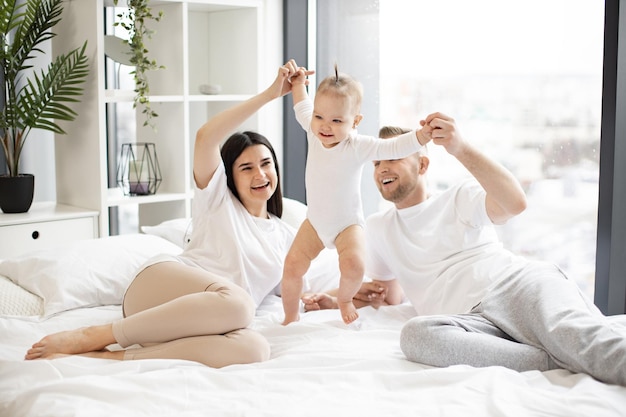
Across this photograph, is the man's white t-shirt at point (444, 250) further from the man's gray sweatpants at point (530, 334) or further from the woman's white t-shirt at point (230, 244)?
the woman's white t-shirt at point (230, 244)

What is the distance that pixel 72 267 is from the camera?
2.71 metres

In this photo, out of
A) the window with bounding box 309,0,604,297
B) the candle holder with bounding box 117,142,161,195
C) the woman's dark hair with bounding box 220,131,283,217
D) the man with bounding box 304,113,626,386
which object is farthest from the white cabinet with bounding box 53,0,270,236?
the man with bounding box 304,113,626,386

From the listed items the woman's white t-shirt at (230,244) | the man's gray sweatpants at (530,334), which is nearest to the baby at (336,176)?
the woman's white t-shirt at (230,244)

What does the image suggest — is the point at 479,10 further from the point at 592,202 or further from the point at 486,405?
the point at 486,405

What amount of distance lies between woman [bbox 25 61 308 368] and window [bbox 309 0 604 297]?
1.06 meters

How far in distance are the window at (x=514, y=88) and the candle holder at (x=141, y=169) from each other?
1005mm

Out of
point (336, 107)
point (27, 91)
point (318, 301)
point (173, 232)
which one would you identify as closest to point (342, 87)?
point (336, 107)

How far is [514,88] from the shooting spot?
3301 mm

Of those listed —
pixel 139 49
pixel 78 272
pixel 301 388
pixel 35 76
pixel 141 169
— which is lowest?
pixel 301 388

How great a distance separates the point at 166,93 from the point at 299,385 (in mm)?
2183

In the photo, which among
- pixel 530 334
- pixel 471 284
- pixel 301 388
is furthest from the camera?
pixel 471 284

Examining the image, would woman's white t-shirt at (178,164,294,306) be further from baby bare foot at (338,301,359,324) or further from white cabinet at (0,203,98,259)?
white cabinet at (0,203,98,259)

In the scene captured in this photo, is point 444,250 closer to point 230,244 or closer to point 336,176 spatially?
point 336,176

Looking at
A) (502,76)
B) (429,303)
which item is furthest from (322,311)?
(502,76)
